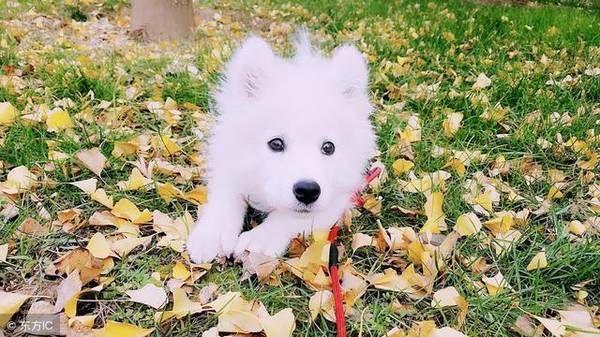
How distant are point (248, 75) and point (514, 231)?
1.24 metres

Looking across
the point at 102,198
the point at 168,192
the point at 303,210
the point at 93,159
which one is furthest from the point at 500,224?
the point at 93,159

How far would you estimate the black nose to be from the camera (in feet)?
5.62

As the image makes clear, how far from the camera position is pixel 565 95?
3.67 meters

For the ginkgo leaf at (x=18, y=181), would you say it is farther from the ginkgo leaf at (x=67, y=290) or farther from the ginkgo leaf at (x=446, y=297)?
the ginkgo leaf at (x=446, y=297)

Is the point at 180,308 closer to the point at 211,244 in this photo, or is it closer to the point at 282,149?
the point at 211,244

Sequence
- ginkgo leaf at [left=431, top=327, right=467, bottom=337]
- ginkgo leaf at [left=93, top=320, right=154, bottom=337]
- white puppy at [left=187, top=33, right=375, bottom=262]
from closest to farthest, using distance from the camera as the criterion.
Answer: ginkgo leaf at [left=93, top=320, right=154, bottom=337]
ginkgo leaf at [left=431, top=327, right=467, bottom=337]
white puppy at [left=187, top=33, right=375, bottom=262]

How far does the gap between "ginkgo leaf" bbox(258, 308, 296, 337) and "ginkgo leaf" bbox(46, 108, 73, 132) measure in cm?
156

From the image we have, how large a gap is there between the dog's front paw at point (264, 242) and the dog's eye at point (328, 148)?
0.32 metres

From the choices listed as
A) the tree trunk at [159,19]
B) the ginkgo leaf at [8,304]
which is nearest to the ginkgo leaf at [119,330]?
the ginkgo leaf at [8,304]

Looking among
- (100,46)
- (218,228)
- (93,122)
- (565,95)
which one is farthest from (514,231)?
(100,46)

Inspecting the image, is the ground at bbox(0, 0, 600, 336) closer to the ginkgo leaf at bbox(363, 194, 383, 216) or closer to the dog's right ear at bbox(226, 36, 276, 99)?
the ginkgo leaf at bbox(363, 194, 383, 216)

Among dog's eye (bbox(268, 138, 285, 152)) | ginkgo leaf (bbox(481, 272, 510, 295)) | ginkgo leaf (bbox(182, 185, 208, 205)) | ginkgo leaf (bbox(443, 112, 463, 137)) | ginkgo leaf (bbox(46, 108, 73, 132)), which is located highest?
dog's eye (bbox(268, 138, 285, 152))

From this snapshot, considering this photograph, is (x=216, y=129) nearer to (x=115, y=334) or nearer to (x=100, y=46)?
(x=115, y=334)

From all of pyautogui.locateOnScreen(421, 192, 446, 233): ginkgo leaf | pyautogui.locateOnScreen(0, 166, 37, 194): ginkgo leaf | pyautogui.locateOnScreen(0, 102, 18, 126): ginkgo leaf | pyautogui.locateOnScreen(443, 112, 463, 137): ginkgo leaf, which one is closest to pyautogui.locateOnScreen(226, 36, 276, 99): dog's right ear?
pyautogui.locateOnScreen(421, 192, 446, 233): ginkgo leaf
